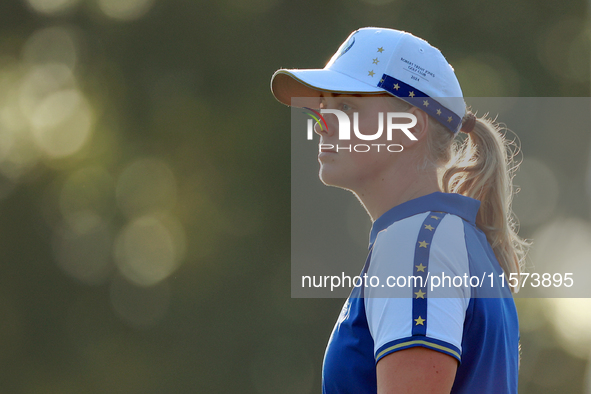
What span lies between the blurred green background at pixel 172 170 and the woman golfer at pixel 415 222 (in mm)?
5978

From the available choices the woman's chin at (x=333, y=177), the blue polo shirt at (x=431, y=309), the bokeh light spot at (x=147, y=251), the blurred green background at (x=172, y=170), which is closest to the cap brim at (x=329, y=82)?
the woman's chin at (x=333, y=177)

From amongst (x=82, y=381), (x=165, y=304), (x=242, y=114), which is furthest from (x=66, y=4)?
(x=82, y=381)

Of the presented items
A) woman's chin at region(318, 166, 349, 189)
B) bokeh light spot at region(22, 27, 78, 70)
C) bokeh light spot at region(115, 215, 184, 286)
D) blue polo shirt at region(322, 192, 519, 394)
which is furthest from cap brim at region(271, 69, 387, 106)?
bokeh light spot at region(22, 27, 78, 70)

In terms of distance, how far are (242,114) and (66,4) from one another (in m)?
3.02

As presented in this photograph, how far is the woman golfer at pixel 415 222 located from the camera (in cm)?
Answer: 104

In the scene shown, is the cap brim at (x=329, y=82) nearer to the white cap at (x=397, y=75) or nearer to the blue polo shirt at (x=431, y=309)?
the white cap at (x=397, y=75)

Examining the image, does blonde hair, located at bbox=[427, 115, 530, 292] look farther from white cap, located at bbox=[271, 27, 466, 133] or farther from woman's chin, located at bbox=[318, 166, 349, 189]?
woman's chin, located at bbox=[318, 166, 349, 189]

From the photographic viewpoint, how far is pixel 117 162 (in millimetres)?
8141

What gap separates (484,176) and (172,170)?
686 centimetres

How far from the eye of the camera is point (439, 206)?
4.23 feet

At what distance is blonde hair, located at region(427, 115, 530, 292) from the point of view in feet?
4.75

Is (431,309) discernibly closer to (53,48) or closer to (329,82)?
(329,82)

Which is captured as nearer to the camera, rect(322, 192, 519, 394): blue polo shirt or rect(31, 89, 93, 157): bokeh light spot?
rect(322, 192, 519, 394): blue polo shirt

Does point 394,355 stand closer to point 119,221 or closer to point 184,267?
point 184,267
